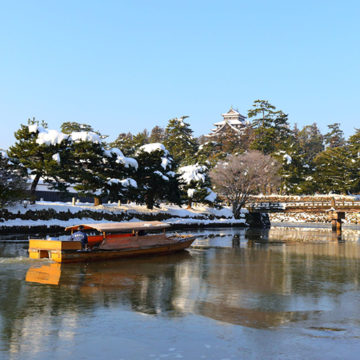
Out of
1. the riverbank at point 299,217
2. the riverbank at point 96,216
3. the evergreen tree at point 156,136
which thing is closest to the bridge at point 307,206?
the riverbank at point 299,217

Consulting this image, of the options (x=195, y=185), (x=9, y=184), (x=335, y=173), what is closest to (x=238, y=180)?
(x=195, y=185)

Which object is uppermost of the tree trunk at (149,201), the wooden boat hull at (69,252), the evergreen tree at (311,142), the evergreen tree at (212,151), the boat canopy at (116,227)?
the evergreen tree at (311,142)

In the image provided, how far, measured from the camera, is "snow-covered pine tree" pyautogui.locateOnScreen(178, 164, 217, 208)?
210 ft

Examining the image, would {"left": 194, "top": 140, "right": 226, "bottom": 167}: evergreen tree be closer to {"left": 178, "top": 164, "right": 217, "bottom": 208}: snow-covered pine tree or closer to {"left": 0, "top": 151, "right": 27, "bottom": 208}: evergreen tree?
{"left": 178, "top": 164, "right": 217, "bottom": 208}: snow-covered pine tree

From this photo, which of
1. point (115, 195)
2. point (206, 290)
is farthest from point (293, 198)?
point (206, 290)

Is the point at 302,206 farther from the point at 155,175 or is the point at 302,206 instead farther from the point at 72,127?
the point at 72,127

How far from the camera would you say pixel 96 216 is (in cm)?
4744

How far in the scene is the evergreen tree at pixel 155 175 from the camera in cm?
5531

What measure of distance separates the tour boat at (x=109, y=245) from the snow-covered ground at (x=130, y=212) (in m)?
14.8

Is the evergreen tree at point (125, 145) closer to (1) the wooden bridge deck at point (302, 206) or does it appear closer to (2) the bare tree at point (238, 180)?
(1) the wooden bridge deck at point (302, 206)

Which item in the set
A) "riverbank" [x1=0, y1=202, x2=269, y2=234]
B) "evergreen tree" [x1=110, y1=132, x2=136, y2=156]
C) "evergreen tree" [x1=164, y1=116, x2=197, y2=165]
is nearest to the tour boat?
"riverbank" [x1=0, y1=202, x2=269, y2=234]

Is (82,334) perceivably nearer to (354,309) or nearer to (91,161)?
(354,309)

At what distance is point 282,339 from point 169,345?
2509mm

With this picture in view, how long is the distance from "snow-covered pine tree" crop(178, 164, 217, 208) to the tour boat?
33693mm
